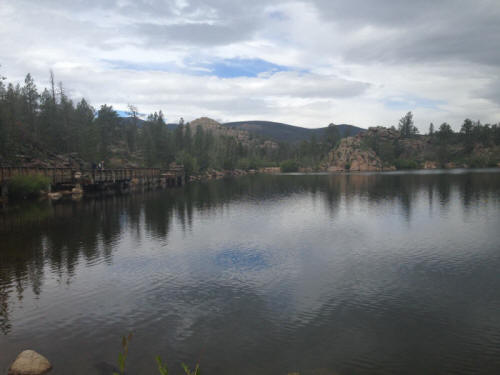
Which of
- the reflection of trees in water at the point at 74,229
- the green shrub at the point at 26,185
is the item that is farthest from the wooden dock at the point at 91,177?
the reflection of trees in water at the point at 74,229

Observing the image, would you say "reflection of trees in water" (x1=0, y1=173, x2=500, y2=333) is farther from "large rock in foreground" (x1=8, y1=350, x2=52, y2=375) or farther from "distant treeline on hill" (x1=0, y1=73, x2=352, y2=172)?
"distant treeline on hill" (x1=0, y1=73, x2=352, y2=172)

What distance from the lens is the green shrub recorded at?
180 feet

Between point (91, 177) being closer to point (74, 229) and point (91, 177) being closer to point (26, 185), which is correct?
point (26, 185)

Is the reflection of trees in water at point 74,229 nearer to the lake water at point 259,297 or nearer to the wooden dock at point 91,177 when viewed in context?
the lake water at point 259,297

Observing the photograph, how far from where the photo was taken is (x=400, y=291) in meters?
18.3

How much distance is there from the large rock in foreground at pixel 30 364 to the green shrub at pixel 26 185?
5178cm

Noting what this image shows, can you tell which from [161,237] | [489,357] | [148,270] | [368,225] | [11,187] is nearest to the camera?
[489,357]

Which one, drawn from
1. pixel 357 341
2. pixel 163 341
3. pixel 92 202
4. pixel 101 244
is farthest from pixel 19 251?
pixel 92 202

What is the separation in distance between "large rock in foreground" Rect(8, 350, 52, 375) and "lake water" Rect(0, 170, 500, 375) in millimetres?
514

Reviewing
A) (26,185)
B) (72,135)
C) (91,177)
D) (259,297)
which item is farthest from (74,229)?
(72,135)

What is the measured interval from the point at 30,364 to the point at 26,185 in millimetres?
52592

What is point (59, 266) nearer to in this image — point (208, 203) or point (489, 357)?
point (489, 357)

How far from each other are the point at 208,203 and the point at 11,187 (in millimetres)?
30165

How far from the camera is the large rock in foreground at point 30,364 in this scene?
11305 millimetres
